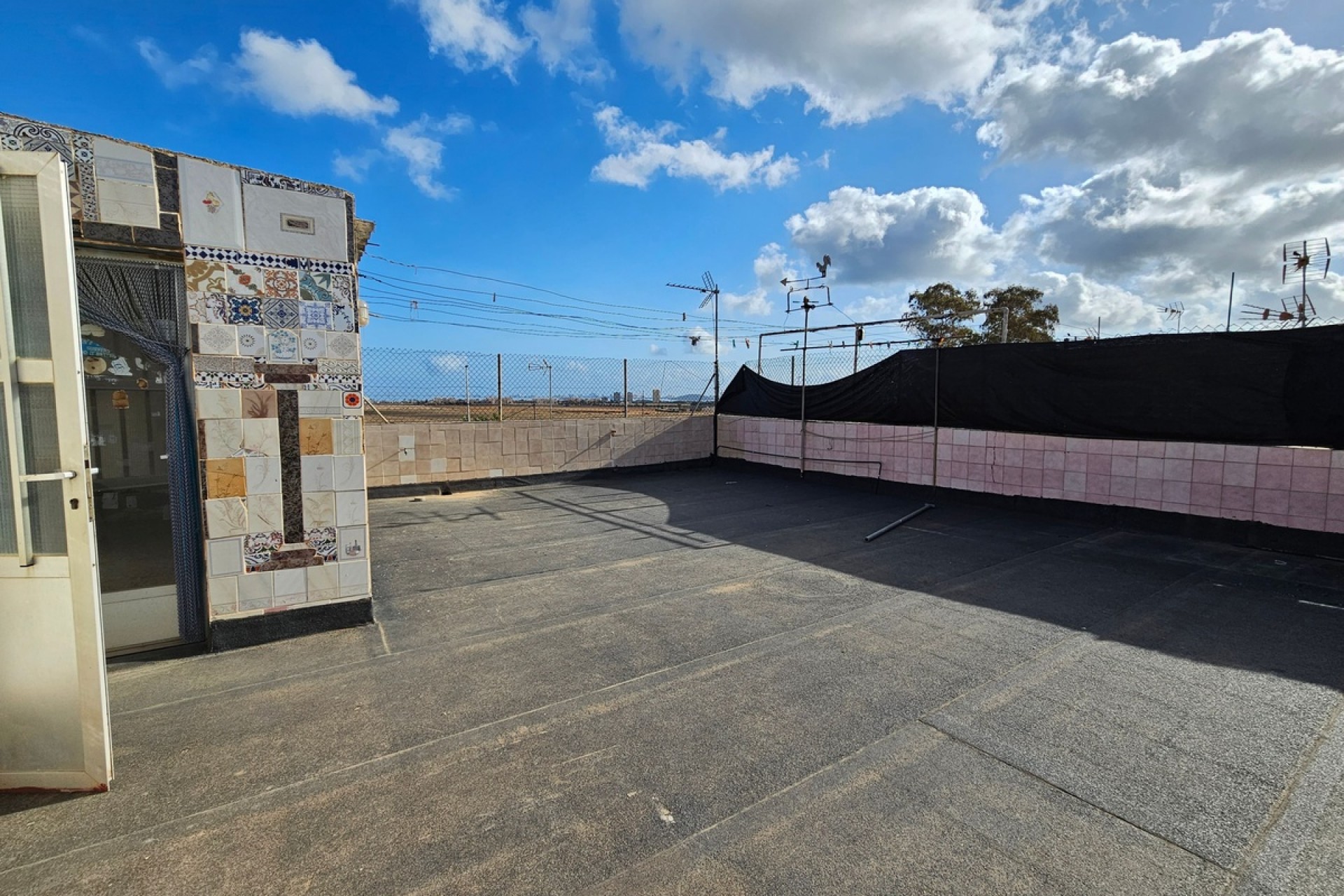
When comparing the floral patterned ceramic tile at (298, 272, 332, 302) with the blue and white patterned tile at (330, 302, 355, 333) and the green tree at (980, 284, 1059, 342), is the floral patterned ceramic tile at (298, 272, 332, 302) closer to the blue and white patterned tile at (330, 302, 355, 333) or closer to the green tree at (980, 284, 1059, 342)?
the blue and white patterned tile at (330, 302, 355, 333)

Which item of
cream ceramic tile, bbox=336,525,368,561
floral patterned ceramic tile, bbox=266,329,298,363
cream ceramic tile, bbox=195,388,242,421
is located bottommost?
cream ceramic tile, bbox=336,525,368,561

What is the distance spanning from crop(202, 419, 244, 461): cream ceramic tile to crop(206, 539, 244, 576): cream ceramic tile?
48 centimetres

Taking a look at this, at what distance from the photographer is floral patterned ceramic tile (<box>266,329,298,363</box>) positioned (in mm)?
3391

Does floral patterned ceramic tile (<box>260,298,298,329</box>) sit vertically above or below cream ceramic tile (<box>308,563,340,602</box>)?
above

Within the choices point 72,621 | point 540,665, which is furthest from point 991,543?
point 72,621

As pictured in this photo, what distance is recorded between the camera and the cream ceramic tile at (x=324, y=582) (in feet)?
11.8

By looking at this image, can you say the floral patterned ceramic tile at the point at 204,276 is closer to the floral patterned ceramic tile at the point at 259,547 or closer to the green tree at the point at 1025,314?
the floral patterned ceramic tile at the point at 259,547

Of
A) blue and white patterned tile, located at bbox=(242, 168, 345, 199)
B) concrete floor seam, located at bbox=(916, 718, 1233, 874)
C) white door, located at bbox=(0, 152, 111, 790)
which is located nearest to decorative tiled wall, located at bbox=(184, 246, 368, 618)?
blue and white patterned tile, located at bbox=(242, 168, 345, 199)

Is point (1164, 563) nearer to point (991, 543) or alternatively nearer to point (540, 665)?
point (991, 543)

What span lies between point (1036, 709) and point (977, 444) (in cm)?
556

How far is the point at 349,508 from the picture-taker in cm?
366

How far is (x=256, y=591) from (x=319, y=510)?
0.56m

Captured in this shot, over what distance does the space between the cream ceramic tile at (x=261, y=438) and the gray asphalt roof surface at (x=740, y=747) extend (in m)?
1.15

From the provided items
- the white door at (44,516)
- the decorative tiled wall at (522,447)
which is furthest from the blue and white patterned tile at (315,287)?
the decorative tiled wall at (522,447)
